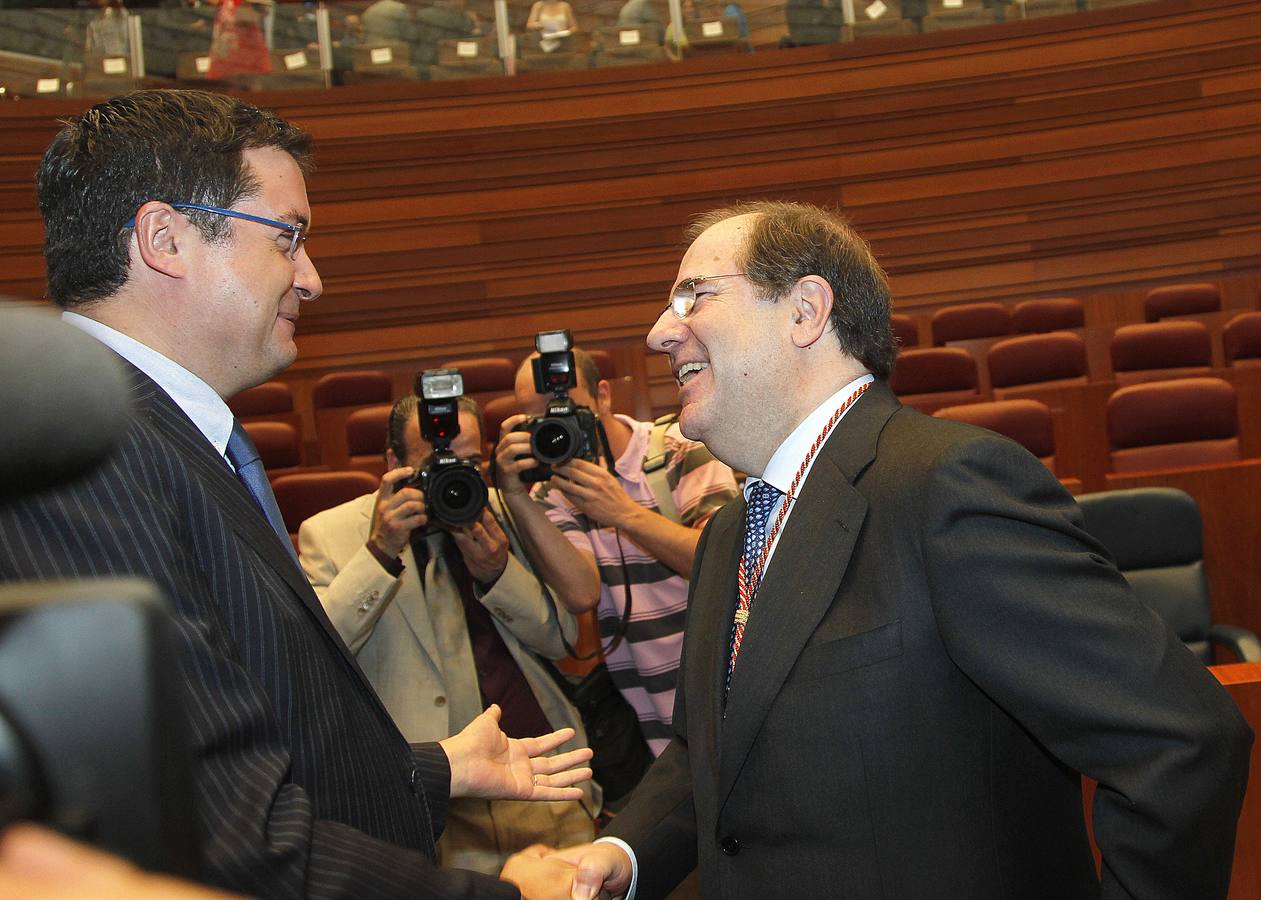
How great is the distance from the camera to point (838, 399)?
5.12 feet

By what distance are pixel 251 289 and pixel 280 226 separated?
0.09 metres

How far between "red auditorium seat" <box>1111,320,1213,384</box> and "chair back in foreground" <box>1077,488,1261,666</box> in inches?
99.8

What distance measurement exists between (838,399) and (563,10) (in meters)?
6.59

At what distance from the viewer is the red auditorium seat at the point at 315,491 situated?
3.75 metres

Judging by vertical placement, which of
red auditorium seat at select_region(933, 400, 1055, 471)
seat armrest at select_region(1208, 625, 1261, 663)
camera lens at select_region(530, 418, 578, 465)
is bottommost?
seat armrest at select_region(1208, 625, 1261, 663)

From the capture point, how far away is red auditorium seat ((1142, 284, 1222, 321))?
6562 millimetres

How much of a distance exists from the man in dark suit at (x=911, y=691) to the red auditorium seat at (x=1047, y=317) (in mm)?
5425

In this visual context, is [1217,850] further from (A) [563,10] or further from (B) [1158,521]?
(A) [563,10]

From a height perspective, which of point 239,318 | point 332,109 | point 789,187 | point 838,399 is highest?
point 332,109

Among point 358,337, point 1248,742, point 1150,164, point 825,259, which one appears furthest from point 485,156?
point 1248,742

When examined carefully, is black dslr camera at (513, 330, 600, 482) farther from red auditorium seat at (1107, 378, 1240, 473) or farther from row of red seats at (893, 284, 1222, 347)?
row of red seats at (893, 284, 1222, 347)

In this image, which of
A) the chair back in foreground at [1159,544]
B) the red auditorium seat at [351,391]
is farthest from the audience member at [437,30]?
the chair back in foreground at [1159,544]

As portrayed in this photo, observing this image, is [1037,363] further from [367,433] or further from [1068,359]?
[367,433]

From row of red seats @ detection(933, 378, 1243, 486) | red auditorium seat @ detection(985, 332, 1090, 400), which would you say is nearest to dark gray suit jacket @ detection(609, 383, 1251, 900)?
row of red seats @ detection(933, 378, 1243, 486)
